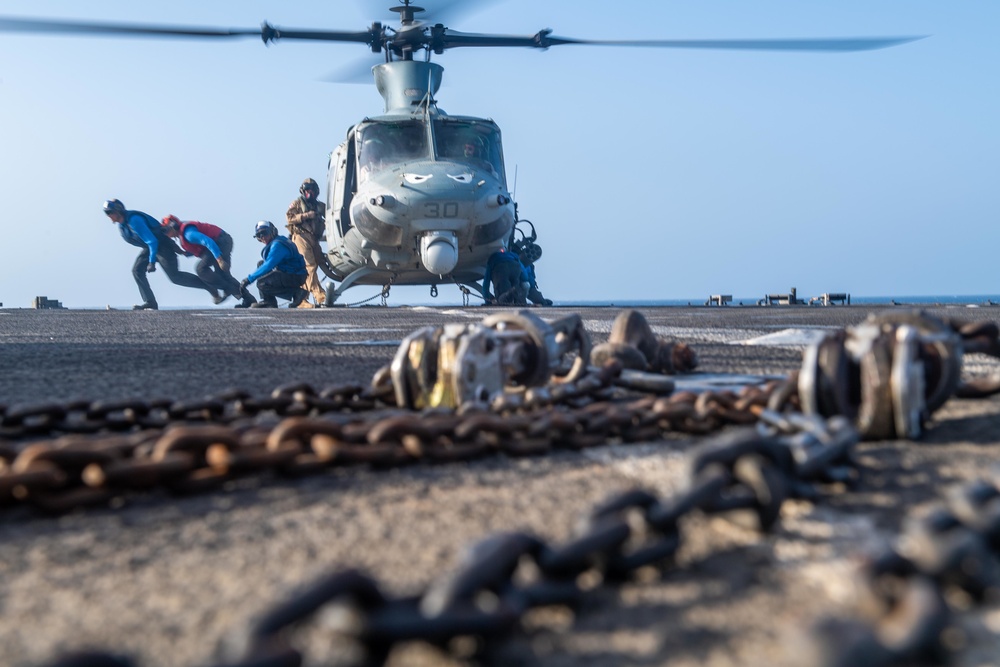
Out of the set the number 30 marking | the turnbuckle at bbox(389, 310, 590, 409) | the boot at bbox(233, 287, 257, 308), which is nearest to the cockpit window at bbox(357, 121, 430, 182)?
the number 30 marking

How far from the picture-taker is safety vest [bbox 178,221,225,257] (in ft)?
71.3

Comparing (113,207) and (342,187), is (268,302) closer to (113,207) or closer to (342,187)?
(342,187)

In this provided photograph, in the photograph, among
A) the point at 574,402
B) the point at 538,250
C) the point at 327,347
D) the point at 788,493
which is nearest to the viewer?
the point at 788,493

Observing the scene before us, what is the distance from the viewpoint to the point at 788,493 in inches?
43.4

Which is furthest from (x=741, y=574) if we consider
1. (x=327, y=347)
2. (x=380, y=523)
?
(x=327, y=347)

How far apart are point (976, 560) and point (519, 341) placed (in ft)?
4.75

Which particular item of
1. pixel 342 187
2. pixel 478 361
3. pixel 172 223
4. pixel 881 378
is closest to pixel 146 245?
pixel 172 223

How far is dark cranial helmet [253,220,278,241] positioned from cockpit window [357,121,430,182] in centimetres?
217

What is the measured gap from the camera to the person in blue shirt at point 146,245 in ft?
64.5

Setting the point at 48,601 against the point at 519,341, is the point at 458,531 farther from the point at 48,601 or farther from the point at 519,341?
the point at 519,341

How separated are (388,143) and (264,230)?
3.02 meters

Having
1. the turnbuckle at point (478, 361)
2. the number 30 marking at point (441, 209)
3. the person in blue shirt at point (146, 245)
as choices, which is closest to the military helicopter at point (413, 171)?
the number 30 marking at point (441, 209)

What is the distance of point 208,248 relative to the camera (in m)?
21.9

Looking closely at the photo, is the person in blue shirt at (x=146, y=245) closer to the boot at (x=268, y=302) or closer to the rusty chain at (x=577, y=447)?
the boot at (x=268, y=302)
